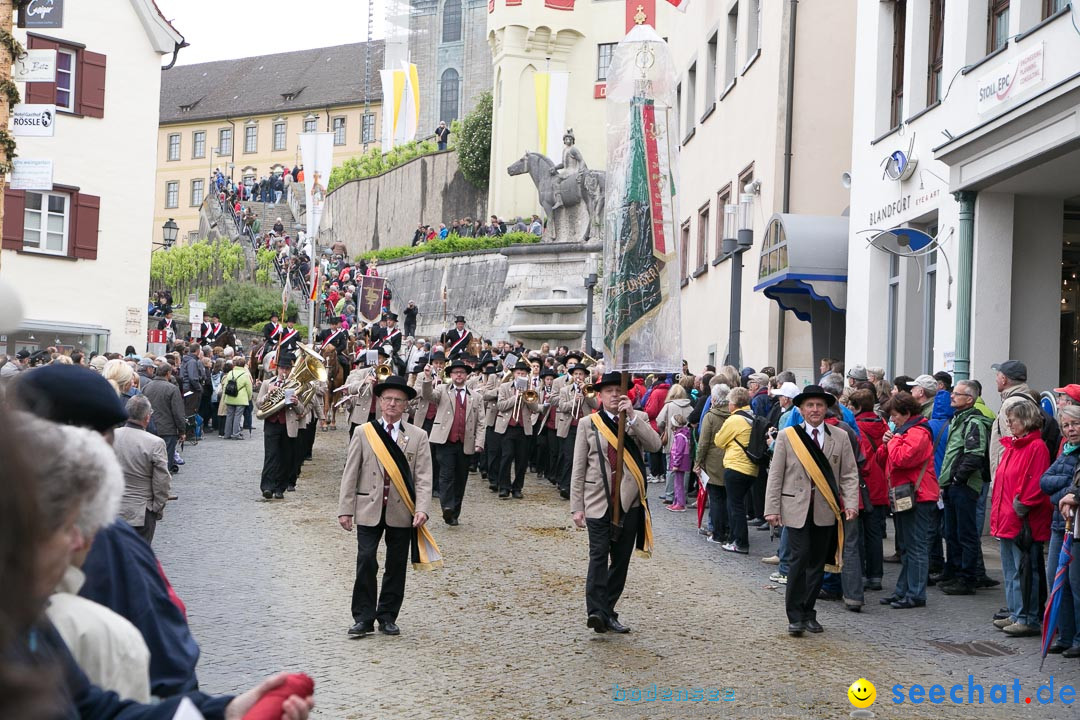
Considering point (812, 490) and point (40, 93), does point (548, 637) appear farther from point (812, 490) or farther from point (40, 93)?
point (40, 93)

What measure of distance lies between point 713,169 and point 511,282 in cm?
1885

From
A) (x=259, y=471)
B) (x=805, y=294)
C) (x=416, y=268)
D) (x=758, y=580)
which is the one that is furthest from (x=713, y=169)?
(x=416, y=268)

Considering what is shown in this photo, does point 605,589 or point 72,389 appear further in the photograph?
point 605,589

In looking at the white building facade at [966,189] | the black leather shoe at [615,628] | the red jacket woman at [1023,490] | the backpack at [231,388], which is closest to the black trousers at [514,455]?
the white building facade at [966,189]

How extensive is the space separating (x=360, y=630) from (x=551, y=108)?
44.9 metres

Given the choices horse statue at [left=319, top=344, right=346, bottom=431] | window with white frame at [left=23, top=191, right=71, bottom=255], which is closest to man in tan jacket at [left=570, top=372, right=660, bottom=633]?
horse statue at [left=319, top=344, right=346, bottom=431]

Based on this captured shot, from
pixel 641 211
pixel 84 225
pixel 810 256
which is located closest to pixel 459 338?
pixel 84 225

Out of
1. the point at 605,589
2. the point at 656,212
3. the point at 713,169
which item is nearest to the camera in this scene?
the point at 605,589

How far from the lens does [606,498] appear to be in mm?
9969

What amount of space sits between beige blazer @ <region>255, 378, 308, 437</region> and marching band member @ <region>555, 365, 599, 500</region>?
3858 millimetres

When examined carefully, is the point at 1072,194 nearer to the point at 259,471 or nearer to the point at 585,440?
the point at 585,440

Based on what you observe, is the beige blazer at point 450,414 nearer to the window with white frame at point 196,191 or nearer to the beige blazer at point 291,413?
the beige blazer at point 291,413

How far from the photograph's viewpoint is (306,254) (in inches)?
2082

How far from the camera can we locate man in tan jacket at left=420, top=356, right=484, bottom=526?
53.7 ft
